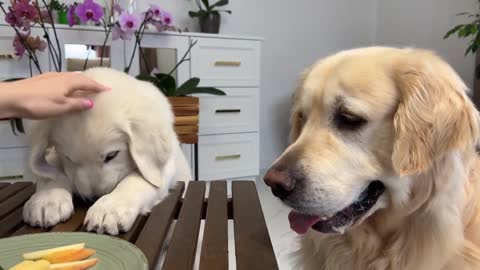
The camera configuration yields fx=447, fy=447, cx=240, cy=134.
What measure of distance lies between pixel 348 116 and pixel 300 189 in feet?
0.55

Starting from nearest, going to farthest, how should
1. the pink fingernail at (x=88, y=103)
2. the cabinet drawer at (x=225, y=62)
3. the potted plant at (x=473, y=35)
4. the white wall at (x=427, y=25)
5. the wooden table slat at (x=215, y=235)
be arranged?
the wooden table slat at (x=215, y=235) < the pink fingernail at (x=88, y=103) < the potted plant at (x=473, y=35) < the cabinet drawer at (x=225, y=62) < the white wall at (x=427, y=25)

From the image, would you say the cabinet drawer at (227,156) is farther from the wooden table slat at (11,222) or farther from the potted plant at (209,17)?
the wooden table slat at (11,222)

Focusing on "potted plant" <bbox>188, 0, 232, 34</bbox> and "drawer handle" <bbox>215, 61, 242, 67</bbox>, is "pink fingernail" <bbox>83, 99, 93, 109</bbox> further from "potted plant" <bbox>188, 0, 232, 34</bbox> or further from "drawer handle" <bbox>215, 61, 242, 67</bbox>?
"potted plant" <bbox>188, 0, 232, 34</bbox>

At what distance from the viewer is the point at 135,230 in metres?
0.82

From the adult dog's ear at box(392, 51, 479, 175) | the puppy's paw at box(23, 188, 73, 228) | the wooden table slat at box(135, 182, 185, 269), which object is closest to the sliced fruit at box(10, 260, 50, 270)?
the wooden table slat at box(135, 182, 185, 269)

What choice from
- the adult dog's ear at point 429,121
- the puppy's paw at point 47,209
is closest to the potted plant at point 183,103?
the puppy's paw at point 47,209

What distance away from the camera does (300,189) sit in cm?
81

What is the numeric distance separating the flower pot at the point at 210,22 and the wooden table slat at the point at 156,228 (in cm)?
211

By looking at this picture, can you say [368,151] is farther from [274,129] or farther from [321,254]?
[274,129]

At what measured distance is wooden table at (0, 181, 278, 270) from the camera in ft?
2.24

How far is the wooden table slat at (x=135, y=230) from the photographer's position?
78cm

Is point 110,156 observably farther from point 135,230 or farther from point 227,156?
point 227,156

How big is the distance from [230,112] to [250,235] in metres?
2.05

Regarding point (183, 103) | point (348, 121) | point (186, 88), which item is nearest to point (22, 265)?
point (348, 121)
